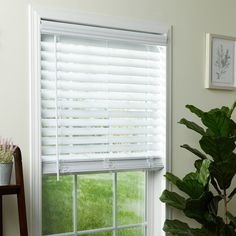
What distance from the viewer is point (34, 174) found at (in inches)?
77.5

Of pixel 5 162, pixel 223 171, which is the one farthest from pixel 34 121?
pixel 223 171

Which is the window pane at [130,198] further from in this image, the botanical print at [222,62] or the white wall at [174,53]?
the botanical print at [222,62]

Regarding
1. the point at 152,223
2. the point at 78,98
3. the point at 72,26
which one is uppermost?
the point at 72,26

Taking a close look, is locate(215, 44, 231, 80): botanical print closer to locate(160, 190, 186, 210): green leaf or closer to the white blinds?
the white blinds

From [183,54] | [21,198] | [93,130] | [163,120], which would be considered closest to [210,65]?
[183,54]

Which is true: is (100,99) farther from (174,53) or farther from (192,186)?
(192,186)

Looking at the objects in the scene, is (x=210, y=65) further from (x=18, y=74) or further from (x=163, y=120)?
(x=18, y=74)

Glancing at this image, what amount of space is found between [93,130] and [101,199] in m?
0.44

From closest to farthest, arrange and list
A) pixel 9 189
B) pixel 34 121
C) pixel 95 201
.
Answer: pixel 9 189, pixel 34 121, pixel 95 201

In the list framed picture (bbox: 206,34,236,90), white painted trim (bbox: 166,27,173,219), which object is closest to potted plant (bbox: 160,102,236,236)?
white painted trim (bbox: 166,27,173,219)

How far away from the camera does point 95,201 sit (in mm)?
2254

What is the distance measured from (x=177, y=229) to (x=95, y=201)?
499mm

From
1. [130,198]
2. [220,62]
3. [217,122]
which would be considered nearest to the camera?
[217,122]

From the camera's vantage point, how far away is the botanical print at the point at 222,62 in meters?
2.50
